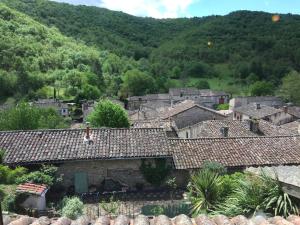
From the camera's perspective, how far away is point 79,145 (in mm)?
19828

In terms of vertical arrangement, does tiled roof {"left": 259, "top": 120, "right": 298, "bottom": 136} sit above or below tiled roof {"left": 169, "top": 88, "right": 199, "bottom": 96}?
above

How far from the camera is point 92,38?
→ 165000mm

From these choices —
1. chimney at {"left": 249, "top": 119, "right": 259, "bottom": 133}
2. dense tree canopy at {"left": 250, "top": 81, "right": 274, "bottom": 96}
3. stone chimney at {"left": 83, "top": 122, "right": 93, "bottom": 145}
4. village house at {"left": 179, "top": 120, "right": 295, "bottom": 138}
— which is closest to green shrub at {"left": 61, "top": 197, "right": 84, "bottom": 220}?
stone chimney at {"left": 83, "top": 122, "right": 93, "bottom": 145}

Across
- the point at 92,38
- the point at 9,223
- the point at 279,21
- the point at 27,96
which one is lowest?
the point at 27,96

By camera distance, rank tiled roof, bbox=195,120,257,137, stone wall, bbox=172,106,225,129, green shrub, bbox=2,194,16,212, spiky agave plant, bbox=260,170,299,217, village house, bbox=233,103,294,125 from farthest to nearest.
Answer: village house, bbox=233,103,294,125 < stone wall, bbox=172,106,225,129 < tiled roof, bbox=195,120,257,137 < green shrub, bbox=2,194,16,212 < spiky agave plant, bbox=260,170,299,217

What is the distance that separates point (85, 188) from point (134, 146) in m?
3.43

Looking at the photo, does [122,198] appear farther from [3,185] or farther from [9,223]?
[9,223]

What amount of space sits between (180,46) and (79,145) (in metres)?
143

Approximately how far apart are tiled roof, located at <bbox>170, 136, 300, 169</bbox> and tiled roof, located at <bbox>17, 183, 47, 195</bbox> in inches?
287

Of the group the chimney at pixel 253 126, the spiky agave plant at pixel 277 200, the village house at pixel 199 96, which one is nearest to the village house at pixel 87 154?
the spiky agave plant at pixel 277 200

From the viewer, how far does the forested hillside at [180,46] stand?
125812 millimetres

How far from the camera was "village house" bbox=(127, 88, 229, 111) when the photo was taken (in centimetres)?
9070

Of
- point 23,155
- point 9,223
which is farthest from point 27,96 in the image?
point 9,223

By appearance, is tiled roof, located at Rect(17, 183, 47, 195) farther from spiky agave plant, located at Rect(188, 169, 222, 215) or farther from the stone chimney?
spiky agave plant, located at Rect(188, 169, 222, 215)
